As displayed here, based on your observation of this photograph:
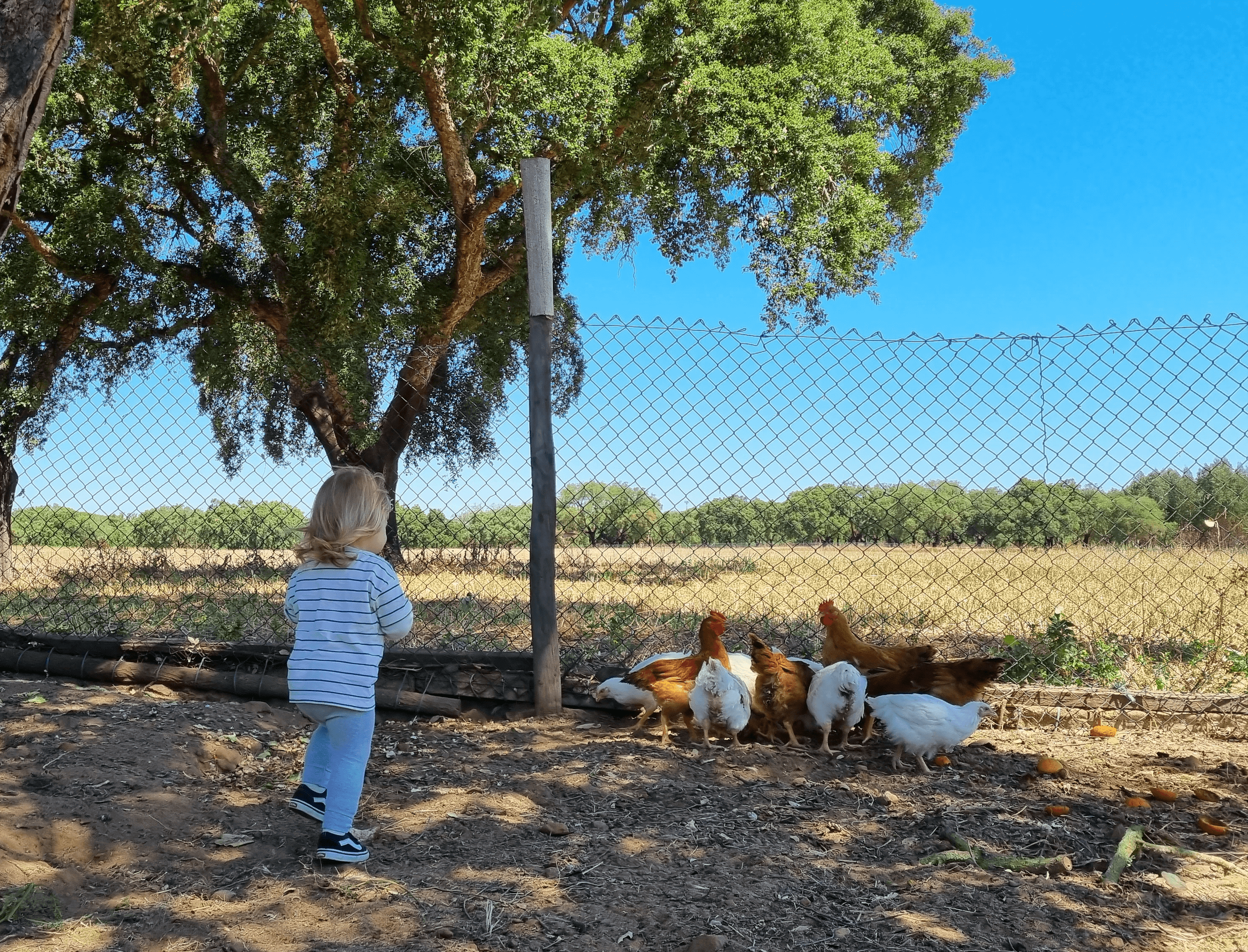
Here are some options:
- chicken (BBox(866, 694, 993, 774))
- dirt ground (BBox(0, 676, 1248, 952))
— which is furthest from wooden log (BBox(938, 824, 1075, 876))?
chicken (BBox(866, 694, 993, 774))

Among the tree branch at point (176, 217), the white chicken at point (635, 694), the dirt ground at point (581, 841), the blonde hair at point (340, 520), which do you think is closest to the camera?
the dirt ground at point (581, 841)

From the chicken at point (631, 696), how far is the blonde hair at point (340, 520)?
1704mm

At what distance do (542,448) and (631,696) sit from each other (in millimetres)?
1291

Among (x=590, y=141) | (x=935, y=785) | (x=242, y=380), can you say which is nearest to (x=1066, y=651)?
(x=935, y=785)

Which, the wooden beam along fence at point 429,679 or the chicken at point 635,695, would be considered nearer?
the chicken at point 635,695

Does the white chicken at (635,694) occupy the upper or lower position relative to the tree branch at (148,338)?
lower

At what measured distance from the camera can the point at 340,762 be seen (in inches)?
117

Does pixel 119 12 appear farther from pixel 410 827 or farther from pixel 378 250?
pixel 410 827

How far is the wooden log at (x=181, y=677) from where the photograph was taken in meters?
4.66

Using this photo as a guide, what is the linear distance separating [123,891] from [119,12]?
8.87 meters

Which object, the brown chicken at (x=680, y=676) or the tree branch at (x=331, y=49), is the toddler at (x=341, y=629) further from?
the tree branch at (x=331, y=49)

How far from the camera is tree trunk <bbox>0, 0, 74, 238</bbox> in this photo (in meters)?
2.86

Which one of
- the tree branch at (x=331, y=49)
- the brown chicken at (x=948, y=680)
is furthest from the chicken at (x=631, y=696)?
the tree branch at (x=331, y=49)

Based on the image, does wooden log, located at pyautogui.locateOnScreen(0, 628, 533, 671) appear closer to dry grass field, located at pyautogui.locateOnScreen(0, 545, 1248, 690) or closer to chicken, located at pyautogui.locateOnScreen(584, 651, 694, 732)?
dry grass field, located at pyautogui.locateOnScreen(0, 545, 1248, 690)
